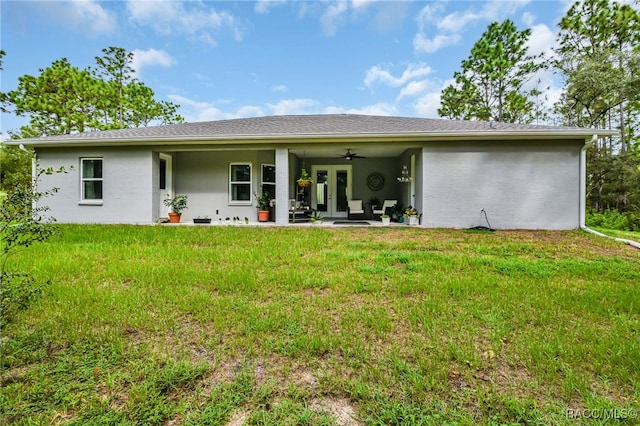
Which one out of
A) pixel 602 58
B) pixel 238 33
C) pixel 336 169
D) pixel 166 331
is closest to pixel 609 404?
pixel 166 331

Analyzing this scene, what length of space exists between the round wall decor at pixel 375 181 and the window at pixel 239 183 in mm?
5128

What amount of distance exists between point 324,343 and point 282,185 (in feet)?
23.3

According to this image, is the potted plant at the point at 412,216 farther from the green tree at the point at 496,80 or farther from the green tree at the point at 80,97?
the green tree at the point at 80,97

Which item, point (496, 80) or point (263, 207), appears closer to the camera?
point (263, 207)

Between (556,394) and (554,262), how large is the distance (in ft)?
12.2

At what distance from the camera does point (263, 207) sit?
10133mm

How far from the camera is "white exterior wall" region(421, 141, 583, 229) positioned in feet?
27.2

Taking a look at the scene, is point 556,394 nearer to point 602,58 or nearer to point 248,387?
point 248,387

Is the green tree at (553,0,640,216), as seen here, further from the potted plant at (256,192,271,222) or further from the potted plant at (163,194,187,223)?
the potted plant at (163,194,187,223)

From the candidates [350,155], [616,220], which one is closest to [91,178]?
[350,155]

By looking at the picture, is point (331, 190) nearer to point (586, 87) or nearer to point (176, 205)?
point (176, 205)

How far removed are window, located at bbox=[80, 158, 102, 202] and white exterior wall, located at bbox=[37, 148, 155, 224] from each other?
0.13 meters

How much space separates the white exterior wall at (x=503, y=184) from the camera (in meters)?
8.30

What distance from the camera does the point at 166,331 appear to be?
2668 millimetres
